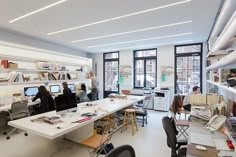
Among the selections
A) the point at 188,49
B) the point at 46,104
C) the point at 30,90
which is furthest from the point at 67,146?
the point at 188,49

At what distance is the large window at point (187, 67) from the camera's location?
667 cm

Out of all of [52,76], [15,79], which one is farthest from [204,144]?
[52,76]

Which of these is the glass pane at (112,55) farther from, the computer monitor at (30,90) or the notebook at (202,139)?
the notebook at (202,139)

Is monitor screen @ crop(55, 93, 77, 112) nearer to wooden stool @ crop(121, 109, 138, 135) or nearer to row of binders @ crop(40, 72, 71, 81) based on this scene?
wooden stool @ crop(121, 109, 138, 135)

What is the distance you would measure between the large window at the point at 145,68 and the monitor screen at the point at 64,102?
16.9 ft

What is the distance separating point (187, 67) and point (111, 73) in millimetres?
4067

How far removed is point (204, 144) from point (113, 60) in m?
7.33

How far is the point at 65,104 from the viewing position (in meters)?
3.01

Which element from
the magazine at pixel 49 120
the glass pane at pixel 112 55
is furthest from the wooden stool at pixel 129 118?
the glass pane at pixel 112 55

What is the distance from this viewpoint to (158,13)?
3443mm

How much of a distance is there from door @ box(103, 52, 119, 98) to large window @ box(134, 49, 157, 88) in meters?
1.18

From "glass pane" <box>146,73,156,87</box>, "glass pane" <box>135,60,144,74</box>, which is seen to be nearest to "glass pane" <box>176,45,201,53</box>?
"glass pane" <box>146,73,156,87</box>

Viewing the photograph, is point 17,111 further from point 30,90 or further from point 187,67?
point 187,67

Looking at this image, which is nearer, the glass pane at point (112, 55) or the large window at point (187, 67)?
the large window at point (187, 67)
